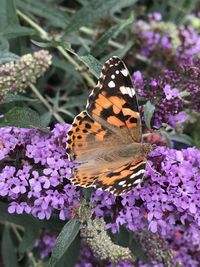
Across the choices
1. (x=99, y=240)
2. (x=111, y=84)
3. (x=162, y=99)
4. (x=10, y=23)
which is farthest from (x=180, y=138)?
(x=10, y=23)

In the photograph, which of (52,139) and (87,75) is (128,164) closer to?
(52,139)

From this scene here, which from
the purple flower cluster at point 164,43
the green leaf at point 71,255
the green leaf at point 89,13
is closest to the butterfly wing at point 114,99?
the green leaf at point 71,255

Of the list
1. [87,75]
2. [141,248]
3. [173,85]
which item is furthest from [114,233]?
[87,75]

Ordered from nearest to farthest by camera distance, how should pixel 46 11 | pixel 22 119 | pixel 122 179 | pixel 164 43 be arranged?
1. pixel 122 179
2. pixel 22 119
3. pixel 46 11
4. pixel 164 43

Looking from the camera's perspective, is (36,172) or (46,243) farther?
(46,243)

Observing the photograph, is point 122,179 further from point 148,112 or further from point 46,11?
point 46,11
